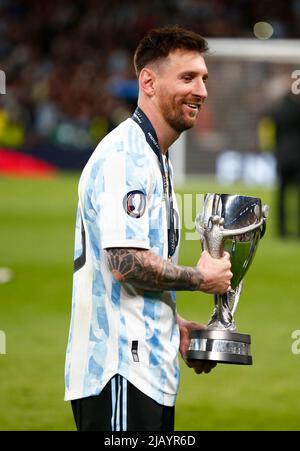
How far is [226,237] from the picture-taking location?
12.1 ft

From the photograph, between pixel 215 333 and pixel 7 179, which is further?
pixel 7 179

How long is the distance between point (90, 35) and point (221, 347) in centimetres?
3028

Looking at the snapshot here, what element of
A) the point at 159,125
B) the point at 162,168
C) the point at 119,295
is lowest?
the point at 119,295

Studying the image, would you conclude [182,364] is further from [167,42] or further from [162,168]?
[167,42]

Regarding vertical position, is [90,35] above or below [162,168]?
above

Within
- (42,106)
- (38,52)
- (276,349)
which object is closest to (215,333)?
(276,349)

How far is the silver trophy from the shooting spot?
365cm

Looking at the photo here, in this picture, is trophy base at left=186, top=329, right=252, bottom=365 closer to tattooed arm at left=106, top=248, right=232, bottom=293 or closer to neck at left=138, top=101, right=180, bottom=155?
tattooed arm at left=106, top=248, right=232, bottom=293

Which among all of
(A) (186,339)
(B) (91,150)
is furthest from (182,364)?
(B) (91,150)

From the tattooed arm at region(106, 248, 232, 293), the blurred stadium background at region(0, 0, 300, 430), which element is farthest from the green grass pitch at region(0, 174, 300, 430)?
the tattooed arm at region(106, 248, 232, 293)

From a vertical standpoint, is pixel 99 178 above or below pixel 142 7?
below

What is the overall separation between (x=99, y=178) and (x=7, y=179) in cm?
2440

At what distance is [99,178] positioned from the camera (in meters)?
3.44

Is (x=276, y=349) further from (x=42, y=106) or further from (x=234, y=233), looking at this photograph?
(x=42, y=106)
